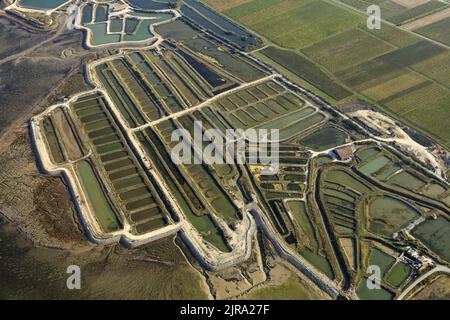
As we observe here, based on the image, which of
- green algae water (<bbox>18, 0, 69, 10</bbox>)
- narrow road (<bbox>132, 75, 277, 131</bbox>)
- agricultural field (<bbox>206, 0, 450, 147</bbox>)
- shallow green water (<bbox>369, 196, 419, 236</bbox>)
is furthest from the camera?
green algae water (<bbox>18, 0, 69, 10</bbox>)

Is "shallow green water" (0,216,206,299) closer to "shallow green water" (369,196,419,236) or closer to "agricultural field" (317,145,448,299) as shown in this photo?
"agricultural field" (317,145,448,299)

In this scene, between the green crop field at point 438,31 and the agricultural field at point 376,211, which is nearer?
the agricultural field at point 376,211

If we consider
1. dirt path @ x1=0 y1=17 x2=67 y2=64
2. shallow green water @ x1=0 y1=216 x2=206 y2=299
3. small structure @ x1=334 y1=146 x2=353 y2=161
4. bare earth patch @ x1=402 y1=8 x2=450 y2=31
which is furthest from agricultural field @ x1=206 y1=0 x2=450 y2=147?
shallow green water @ x1=0 y1=216 x2=206 y2=299

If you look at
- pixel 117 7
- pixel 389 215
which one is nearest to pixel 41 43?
pixel 117 7

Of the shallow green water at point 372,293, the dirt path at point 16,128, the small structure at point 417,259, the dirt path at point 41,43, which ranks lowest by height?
the shallow green water at point 372,293

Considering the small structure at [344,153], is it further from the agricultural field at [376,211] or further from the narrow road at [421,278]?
the narrow road at [421,278]

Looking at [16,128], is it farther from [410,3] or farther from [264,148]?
[410,3]

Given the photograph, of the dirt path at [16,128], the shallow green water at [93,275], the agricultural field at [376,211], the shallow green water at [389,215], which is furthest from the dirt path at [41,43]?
the shallow green water at [389,215]

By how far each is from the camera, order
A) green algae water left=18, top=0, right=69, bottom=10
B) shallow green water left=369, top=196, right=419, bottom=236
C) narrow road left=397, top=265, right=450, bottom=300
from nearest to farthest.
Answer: narrow road left=397, top=265, right=450, bottom=300 → shallow green water left=369, top=196, right=419, bottom=236 → green algae water left=18, top=0, right=69, bottom=10
